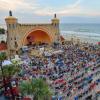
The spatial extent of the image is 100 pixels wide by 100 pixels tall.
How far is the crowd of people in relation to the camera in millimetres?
21703

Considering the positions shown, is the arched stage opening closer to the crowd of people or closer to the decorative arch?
the decorative arch

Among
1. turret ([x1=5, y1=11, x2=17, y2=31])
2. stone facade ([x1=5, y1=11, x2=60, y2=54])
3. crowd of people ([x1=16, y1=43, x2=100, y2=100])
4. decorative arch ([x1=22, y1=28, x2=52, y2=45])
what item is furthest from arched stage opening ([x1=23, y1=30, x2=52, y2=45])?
crowd of people ([x1=16, y1=43, x2=100, y2=100])

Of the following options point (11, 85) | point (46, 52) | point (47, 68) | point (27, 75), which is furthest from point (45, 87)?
point (46, 52)

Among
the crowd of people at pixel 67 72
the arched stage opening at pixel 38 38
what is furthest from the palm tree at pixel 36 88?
the arched stage opening at pixel 38 38

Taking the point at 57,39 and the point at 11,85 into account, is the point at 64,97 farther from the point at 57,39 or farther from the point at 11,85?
the point at 57,39

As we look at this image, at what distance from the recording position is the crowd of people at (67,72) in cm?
2170

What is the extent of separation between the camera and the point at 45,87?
16328 millimetres

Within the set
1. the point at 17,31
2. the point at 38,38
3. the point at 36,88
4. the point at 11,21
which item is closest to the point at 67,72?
the point at 36,88

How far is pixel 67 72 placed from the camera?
27.8 m

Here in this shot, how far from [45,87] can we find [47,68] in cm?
1321

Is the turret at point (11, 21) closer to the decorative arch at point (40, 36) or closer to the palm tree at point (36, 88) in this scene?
the decorative arch at point (40, 36)

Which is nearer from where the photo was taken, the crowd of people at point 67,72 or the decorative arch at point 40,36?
the crowd of people at point 67,72

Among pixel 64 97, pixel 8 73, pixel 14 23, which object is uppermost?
pixel 14 23

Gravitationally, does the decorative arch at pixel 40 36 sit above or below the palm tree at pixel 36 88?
above
